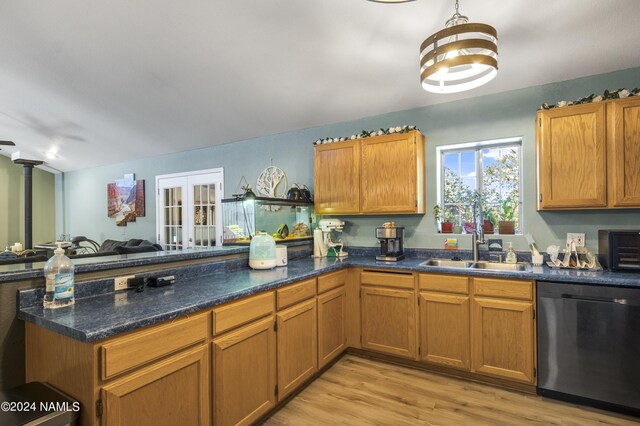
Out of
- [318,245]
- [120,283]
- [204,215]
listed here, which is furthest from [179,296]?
[204,215]

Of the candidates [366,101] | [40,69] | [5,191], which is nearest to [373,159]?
[366,101]

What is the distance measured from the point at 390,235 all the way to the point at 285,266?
110cm

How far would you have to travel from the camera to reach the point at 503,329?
2.48 metres

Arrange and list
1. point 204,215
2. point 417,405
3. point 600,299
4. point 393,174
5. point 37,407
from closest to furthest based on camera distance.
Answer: point 37,407 < point 600,299 < point 417,405 < point 393,174 < point 204,215

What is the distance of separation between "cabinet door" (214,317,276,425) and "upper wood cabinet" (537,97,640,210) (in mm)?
2456

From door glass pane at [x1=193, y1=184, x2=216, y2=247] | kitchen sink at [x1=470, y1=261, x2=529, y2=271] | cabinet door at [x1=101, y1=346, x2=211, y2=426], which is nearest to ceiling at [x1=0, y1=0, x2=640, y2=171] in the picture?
door glass pane at [x1=193, y1=184, x2=216, y2=247]

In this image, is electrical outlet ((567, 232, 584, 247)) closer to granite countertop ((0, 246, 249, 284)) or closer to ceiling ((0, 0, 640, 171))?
ceiling ((0, 0, 640, 171))

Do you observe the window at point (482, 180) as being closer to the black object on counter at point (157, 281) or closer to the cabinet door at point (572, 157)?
the cabinet door at point (572, 157)

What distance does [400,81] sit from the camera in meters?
3.16

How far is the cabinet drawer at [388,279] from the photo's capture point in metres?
2.86

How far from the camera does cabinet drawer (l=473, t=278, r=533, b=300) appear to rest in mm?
2404

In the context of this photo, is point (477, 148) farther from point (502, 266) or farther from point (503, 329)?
point (503, 329)

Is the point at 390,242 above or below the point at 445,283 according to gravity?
above

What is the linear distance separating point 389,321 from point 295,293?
1.07m
